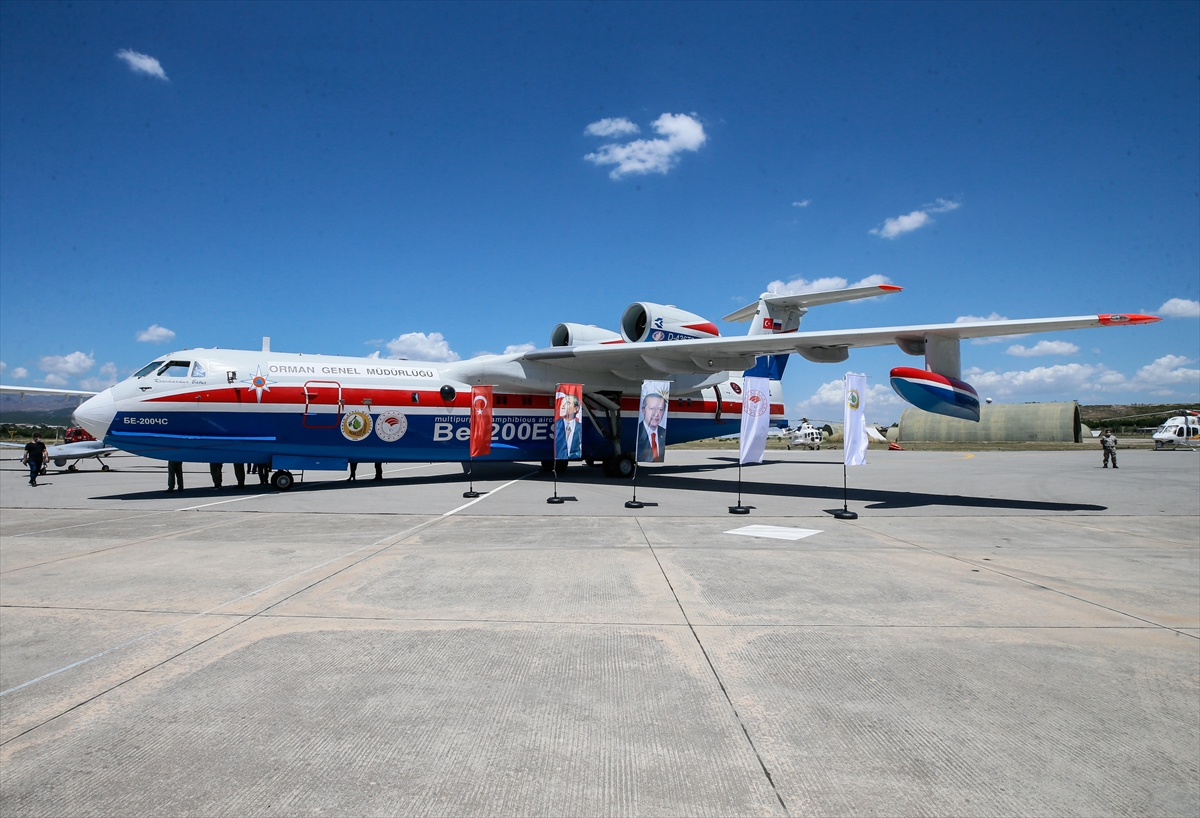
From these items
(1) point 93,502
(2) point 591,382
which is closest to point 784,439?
(2) point 591,382

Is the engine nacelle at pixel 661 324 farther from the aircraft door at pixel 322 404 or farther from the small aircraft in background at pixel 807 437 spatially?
the small aircraft in background at pixel 807 437

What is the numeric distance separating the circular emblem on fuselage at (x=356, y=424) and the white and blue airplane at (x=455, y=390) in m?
0.02

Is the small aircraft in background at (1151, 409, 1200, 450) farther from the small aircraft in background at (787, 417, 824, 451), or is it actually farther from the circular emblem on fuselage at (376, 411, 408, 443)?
the circular emblem on fuselage at (376, 411, 408, 443)

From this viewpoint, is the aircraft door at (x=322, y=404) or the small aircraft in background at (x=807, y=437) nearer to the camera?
the aircraft door at (x=322, y=404)

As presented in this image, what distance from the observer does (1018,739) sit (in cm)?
295

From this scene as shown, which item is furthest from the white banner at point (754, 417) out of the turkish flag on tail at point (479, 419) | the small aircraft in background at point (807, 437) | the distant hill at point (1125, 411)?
the distant hill at point (1125, 411)

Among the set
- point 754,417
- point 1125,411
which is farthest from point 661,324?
point 1125,411

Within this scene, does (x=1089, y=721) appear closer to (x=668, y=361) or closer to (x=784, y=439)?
(x=668, y=361)

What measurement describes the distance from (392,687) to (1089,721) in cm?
364

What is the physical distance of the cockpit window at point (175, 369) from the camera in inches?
537

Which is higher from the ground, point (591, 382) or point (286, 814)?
point (591, 382)

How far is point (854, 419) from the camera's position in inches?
468

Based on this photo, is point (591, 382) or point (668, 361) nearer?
point (668, 361)

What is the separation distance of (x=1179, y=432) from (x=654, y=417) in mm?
54628
